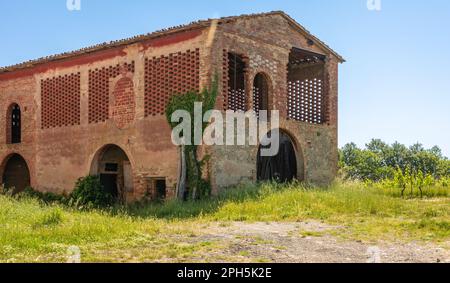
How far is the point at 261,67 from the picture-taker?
18016mm

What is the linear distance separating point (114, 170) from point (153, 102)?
11.4ft

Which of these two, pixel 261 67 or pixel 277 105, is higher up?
pixel 261 67

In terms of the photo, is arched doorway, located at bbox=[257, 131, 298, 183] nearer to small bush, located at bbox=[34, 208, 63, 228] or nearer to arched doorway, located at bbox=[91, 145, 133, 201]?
arched doorway, located at bbox=[91, 145, 133, 201]

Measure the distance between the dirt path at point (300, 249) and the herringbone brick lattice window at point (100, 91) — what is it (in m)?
9.24

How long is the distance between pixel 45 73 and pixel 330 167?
11344 mm

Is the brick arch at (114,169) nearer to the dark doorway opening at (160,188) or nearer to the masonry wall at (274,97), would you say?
the dark doorway opening at (160,188)

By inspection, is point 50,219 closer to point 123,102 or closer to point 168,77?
point 168,77

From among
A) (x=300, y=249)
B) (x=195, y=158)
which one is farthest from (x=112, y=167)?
(x=300, y=249)

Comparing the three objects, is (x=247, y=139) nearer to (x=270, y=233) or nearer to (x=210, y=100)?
(x=210, y=100)

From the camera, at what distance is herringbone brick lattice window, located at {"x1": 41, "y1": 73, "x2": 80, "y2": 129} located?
2016cm

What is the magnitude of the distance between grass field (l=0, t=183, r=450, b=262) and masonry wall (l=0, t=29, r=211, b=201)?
220 centimetres

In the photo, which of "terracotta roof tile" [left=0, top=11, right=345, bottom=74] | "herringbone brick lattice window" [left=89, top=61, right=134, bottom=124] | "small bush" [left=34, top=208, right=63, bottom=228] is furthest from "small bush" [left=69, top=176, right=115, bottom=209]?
"small bush" [left=34, top=208, right=63, bottom=228]
